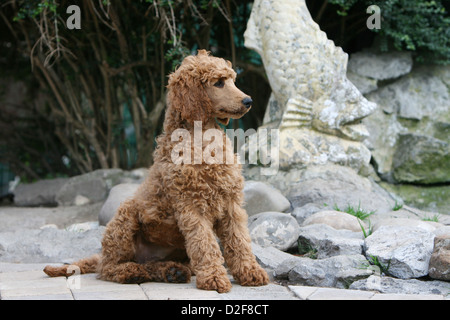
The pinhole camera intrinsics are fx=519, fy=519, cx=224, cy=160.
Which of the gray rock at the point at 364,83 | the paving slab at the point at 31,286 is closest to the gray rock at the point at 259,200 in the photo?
the paving slab at the point at 31,286

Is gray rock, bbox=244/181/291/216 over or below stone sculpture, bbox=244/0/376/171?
below

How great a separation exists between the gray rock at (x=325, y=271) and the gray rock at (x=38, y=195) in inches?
190

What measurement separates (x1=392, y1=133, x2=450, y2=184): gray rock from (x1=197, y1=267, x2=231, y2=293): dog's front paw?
14.0 ft

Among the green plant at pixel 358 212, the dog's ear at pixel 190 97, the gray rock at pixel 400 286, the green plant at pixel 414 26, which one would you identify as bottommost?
the green plant at pixel 358 212

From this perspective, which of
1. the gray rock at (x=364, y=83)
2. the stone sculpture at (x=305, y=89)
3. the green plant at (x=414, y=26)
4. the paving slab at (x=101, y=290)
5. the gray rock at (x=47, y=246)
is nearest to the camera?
the paving slab at (x=101, y=290)

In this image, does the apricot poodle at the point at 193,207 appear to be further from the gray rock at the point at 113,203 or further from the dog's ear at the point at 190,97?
the gray rock at the point at 113,203

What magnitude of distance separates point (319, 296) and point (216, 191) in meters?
0.88

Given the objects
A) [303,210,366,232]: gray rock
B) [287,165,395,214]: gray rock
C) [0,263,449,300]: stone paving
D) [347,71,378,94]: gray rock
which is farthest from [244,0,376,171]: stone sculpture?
[0,263,449,300]: stone paving

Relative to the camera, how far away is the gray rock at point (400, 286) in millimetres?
3113

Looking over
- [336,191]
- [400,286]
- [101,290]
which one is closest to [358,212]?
[336,191]

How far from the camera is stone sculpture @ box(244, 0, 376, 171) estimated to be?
18.6ft

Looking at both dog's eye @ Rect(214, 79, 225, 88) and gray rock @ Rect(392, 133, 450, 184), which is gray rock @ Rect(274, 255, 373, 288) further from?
gray rock @ Rect(392, 133, 450, 184)

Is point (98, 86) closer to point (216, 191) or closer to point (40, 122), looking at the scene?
point (40, 122)
